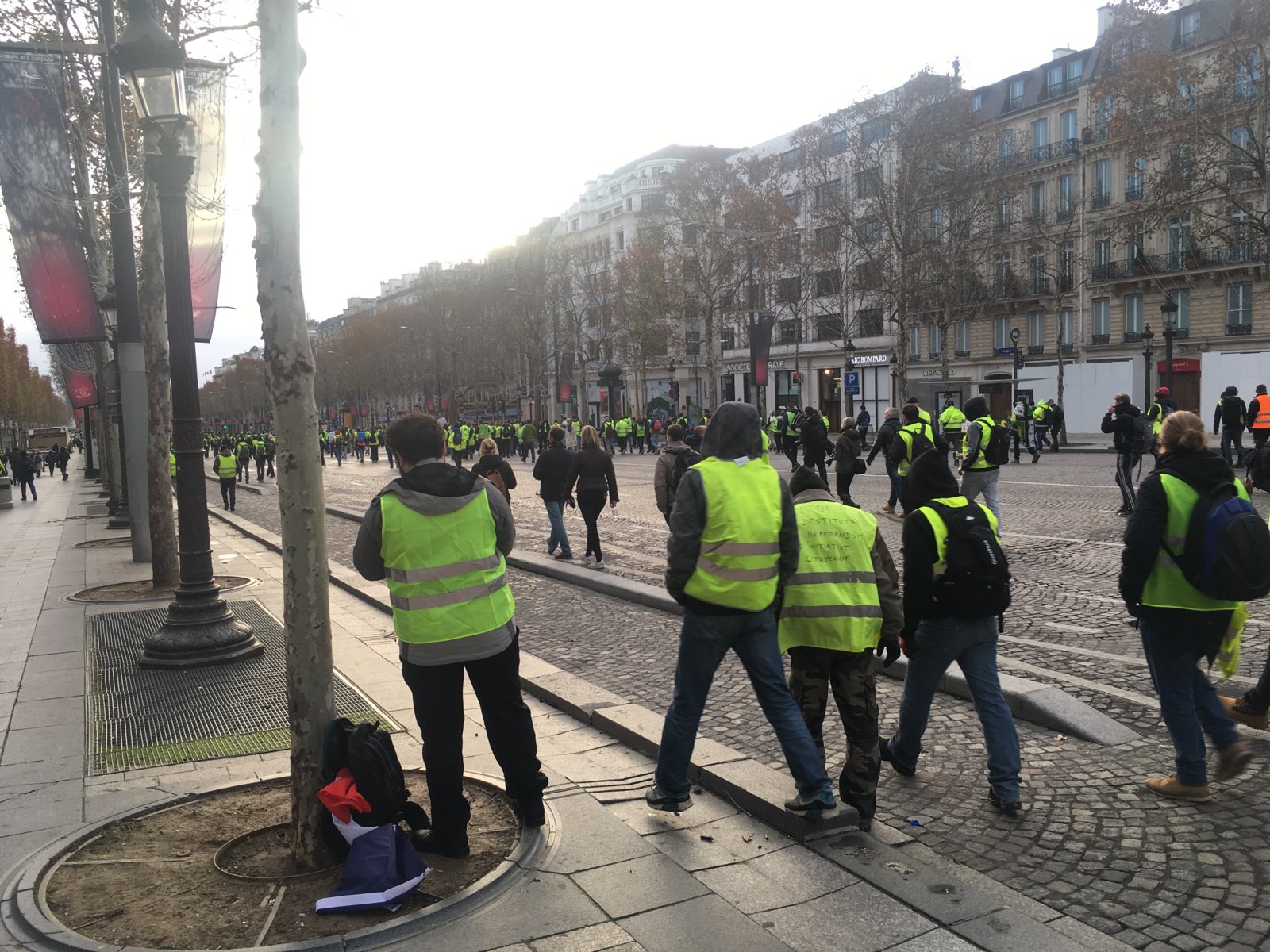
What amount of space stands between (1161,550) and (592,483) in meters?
8.35

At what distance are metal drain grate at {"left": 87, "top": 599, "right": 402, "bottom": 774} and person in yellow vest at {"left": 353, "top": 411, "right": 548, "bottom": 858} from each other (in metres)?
1.76

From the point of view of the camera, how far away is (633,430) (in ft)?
142

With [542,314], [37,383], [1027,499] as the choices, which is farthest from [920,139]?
[37,383]

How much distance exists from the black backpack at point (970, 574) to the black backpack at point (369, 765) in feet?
7.47

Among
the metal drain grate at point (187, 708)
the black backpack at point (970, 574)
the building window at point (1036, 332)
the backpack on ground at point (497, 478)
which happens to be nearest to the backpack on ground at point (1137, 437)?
the backpack on ground at point (497, 478)

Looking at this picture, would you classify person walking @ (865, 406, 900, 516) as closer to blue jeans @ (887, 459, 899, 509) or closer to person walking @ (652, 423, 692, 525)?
blue jeans @ (887, 459, 899, 509)

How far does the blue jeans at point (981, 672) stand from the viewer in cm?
420

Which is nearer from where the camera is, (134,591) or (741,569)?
(741,569)

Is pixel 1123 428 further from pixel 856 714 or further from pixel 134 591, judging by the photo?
pixel 134 591

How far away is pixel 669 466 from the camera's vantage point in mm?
10398

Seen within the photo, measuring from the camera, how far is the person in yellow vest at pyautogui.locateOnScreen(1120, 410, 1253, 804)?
13.7ft

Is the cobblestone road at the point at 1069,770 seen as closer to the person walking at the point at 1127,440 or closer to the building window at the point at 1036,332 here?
the person walking at the point at 1127,440

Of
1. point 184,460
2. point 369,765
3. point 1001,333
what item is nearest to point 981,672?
point 369,765

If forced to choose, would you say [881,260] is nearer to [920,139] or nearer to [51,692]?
[920,139]
